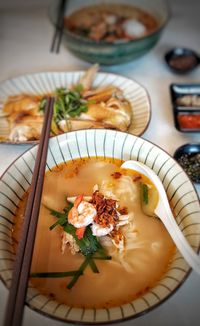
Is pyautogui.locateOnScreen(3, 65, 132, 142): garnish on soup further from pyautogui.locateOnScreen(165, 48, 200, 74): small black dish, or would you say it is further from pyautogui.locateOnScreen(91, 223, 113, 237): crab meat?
pyautogui.locateOnScreen(91, 223, 113, 237): crab meat

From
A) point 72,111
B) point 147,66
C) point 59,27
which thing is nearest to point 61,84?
point 72,111

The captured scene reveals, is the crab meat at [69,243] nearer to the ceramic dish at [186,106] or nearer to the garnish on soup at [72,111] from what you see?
the garnish on soup at [72,111]

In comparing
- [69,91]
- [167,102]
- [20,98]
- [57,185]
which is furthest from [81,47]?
[57,185]

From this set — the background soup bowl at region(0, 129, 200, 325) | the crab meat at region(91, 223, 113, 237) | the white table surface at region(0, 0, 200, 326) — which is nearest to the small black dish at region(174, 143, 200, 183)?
the white table surface at region(0, 0, 200, 326)

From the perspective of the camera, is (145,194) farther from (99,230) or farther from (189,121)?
(189,121)

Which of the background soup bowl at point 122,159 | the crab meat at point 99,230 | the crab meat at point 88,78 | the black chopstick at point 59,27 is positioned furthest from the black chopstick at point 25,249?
the black chopstick at point 59,27

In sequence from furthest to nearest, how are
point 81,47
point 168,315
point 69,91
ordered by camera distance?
point 81,47, point 69,91, point 168,315

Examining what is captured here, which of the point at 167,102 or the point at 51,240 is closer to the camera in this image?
the point at 51,240

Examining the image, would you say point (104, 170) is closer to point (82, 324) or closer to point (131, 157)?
point (131, 157)
